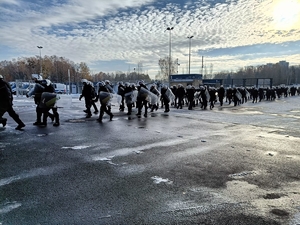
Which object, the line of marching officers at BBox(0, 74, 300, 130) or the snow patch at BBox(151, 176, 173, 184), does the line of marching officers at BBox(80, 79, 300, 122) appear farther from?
the snow patch at BBox(151, 176, 173, 184)

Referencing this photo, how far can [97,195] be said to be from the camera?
389 cm

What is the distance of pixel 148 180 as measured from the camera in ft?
15.0

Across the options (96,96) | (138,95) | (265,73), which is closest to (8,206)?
(138,95)

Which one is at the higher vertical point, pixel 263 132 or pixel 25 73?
pixel 25 73

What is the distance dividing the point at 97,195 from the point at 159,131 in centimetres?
583

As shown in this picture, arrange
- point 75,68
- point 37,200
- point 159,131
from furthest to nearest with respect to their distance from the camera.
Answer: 1. point 75,68
2. point 159,131
3. point 37,200

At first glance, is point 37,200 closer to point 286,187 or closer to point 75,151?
point 75,151

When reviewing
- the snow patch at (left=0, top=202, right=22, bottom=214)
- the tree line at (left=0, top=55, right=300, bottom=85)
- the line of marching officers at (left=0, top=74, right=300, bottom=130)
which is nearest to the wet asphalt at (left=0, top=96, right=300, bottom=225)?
the snow patch at (left=0, top=202, right=22, bottom=214)

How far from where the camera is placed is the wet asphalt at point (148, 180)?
3314 mm

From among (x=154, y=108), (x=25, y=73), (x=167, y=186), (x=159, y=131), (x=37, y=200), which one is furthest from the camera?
(x=25, y=73)

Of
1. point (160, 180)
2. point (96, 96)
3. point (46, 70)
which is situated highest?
point (46, 70)

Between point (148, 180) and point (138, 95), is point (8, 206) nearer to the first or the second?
point (148, 180)

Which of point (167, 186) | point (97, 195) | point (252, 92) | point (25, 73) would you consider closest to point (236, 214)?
point (167, 186)

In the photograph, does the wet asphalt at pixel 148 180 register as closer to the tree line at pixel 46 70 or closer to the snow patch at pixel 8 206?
the snow patch at pixel 8 206
